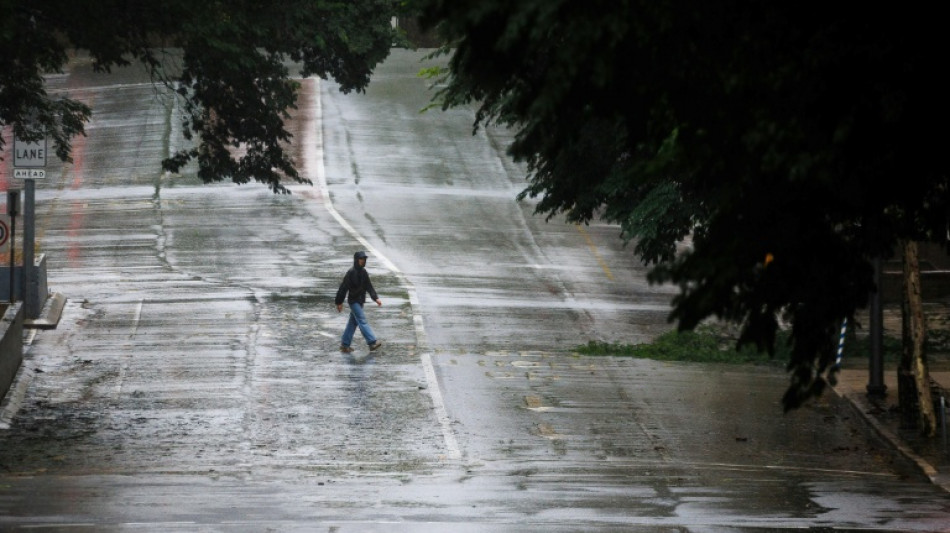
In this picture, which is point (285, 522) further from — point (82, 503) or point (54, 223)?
point (54, 223)

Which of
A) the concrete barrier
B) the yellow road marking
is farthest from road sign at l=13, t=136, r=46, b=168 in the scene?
the yellow road marking

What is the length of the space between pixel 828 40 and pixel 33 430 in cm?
1212

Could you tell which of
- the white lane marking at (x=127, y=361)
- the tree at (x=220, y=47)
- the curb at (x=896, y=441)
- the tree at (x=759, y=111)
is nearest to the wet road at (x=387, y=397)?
the white lane marking at (x=127, y=361)

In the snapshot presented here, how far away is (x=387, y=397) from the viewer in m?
19.5

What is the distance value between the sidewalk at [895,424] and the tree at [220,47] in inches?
319

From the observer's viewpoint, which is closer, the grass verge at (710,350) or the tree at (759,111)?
the tree at (759,111)

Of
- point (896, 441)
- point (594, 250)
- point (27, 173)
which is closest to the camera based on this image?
point (896, 441)

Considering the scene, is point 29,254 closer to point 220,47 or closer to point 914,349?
point 220,47

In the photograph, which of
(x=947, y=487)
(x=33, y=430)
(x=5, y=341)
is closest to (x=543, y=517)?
(x=947, y=487)

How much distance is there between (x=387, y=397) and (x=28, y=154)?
7.91 metres

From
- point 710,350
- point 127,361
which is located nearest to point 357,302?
point 127,361

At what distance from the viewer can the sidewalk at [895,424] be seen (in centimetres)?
1669

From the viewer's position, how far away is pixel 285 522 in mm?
12414

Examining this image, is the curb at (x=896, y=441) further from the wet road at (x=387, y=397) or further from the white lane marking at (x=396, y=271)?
the white lane marking at (x=396, y=271)
